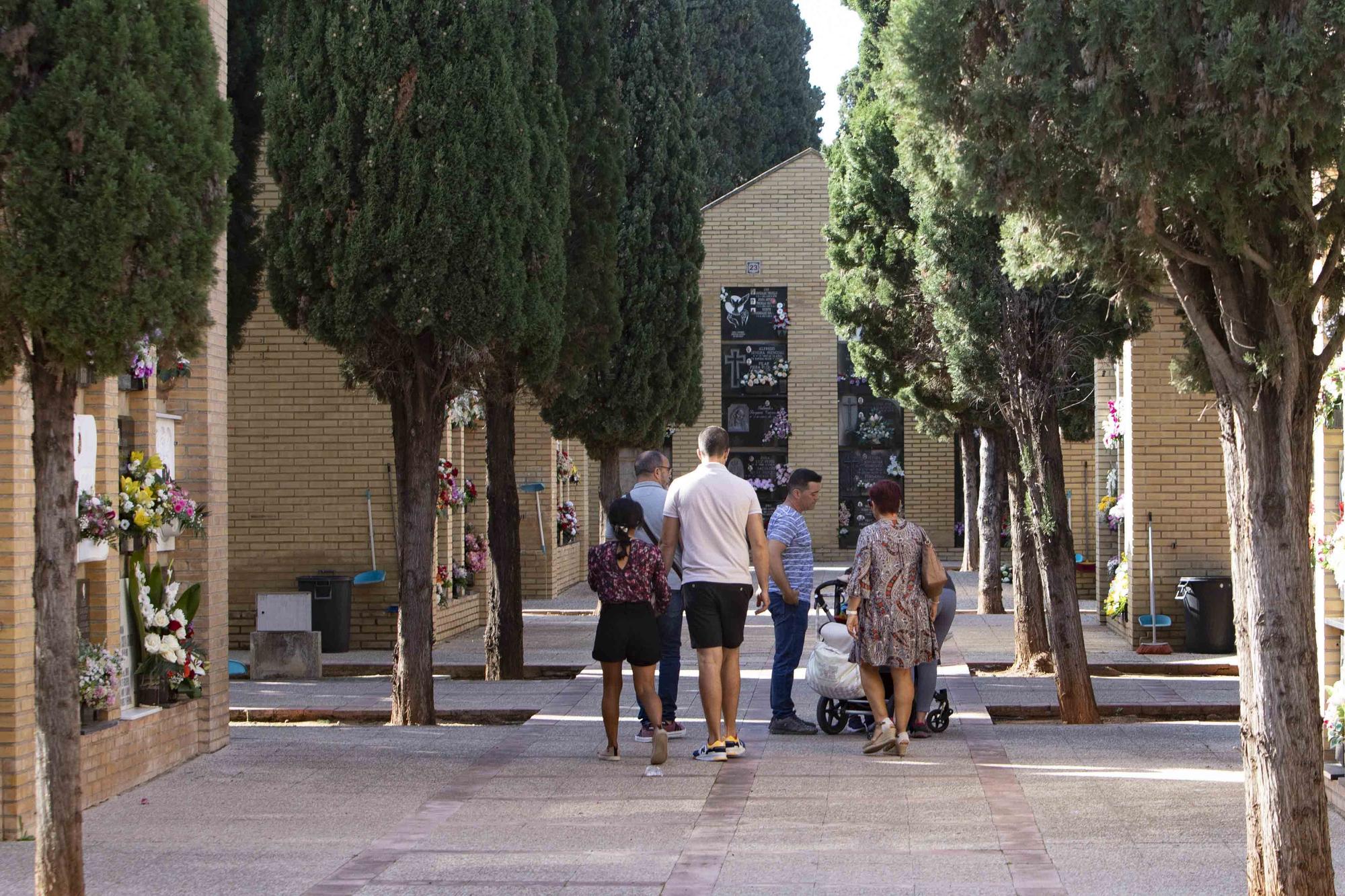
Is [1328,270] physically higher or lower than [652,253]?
lower

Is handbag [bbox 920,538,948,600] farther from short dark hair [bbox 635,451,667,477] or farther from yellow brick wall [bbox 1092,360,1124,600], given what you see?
yellow brick wall [bbox 1092,360,1124,600]

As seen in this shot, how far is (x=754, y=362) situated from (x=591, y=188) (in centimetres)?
1844

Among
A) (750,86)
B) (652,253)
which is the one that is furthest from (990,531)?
(750,86)

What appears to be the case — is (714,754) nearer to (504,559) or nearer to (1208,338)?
(1208,338)

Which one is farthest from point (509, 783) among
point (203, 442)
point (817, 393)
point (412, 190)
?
point (817, 393)

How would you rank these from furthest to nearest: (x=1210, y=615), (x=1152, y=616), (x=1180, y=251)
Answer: (x=1152, y=616) < (x=1210, y=615) < (x=1180, y=251)

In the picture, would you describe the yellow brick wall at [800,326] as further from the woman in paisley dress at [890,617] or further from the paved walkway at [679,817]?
the woman in paisley dress at [890,617]

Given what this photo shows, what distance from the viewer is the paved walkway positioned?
6547mm

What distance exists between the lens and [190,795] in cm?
848

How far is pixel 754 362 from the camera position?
32.9 metres

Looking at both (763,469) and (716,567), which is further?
(763,469)

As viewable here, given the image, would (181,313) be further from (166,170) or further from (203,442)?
(203,442)

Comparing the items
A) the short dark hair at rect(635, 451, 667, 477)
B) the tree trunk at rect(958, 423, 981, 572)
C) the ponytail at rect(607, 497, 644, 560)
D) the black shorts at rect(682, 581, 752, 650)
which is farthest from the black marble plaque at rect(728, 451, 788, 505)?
the ponytail at rect(607, 497, 644, 560)

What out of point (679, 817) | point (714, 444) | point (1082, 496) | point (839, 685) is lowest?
point (679, 817)
